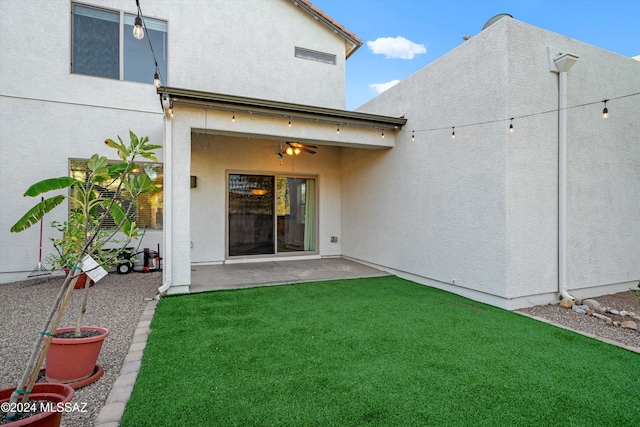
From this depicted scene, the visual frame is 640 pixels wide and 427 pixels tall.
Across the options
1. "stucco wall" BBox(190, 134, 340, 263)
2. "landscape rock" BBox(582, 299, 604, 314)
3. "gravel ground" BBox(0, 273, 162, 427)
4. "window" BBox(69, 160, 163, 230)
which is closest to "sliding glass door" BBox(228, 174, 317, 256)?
"stucco wall" BBox(190, 134, 340, 263)

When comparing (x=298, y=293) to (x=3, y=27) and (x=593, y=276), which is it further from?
(x=3, y=27)

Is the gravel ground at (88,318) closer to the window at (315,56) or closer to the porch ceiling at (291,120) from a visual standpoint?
the porch ceiling at (291,120)

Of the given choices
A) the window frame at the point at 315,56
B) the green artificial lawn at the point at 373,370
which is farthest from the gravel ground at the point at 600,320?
the window frame at the point at 315,56

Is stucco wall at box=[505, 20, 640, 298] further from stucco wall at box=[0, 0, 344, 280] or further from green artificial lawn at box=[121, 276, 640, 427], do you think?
stucco wall at box=[0, 0, 344, 280]

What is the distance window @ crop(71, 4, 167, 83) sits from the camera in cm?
687

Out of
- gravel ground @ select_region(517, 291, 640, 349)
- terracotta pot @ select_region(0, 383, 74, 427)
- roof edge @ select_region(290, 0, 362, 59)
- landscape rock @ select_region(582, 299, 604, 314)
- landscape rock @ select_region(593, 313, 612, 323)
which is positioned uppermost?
roof edge @ select_region(290, 0, 362, 59)

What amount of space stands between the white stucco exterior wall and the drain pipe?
0.24 ft

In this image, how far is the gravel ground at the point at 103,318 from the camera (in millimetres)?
2731

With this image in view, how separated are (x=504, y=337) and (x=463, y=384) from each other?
4.54 ft

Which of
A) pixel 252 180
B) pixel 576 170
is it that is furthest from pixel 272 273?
pixel 576 170

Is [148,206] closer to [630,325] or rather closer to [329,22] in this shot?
[329,22]

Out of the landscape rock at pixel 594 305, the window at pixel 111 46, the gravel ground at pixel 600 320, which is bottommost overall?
the gravel ground at pixel 600 320

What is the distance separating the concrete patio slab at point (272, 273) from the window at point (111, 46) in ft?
15.4

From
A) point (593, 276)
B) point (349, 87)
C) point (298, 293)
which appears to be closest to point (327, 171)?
point (349, 87)
